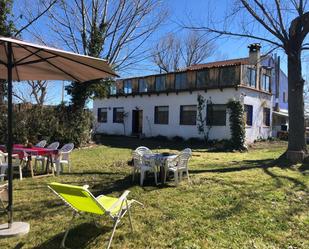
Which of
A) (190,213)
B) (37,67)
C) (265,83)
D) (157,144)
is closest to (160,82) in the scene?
(157,144)

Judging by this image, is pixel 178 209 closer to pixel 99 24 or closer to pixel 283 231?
pixel 283 231

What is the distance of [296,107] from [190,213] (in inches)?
308

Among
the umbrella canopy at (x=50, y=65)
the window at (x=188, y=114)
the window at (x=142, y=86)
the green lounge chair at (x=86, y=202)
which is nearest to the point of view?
the green lounge chair at (x=86, y=202)

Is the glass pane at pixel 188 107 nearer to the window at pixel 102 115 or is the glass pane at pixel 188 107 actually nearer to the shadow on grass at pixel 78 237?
the window at pixel 102 115

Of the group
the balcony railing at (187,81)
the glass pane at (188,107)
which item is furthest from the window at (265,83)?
the glass pane at (188,107)

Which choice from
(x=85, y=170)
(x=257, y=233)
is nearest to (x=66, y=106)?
(x=85, y=170)

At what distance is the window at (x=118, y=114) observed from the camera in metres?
28.0

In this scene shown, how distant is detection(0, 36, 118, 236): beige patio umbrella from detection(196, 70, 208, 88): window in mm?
15831

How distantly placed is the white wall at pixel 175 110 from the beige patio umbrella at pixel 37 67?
13.7m

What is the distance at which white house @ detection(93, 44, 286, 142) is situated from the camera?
819 inches

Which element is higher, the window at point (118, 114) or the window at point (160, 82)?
the window at point (160, 82)

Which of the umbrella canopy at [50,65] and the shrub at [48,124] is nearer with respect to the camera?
the umbrella canopy at [50,65]

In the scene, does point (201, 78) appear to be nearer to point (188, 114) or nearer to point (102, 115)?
point (188, 114)

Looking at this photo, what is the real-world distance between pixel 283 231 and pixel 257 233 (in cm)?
43
